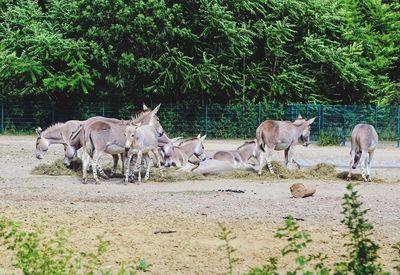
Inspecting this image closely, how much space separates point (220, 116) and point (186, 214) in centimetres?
2380

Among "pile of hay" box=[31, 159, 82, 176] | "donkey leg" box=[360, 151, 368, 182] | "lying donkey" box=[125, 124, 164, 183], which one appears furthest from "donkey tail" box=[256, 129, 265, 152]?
"pile of hay" box=[31, 159, 82, 176]

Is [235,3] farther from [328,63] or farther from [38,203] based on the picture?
[38,203]

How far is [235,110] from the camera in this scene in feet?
119

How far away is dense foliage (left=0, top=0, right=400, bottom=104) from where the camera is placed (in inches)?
1368

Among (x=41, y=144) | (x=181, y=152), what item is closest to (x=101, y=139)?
(x=41, y=144)

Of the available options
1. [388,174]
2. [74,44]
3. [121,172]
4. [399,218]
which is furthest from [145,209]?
[74,44]

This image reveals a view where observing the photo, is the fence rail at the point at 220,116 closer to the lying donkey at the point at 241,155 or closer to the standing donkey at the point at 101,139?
the lying donkey at the point at 241,155

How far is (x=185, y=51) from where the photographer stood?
3638 centimetres

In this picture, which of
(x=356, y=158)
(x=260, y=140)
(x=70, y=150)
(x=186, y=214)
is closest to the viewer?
(x=186, y=214)

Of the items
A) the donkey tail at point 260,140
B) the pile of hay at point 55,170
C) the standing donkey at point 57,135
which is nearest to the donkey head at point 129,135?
the pile of hay at point 55,170

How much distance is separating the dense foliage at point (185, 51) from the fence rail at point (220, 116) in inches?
28.6

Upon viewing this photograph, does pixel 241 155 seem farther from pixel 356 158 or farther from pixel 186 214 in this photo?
pixel 186 214

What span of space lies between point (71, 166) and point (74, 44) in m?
15.6

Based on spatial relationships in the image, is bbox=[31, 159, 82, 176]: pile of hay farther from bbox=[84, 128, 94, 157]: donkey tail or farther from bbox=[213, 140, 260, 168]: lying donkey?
bbox=[213, 140, 260, 168]: lying donkey
